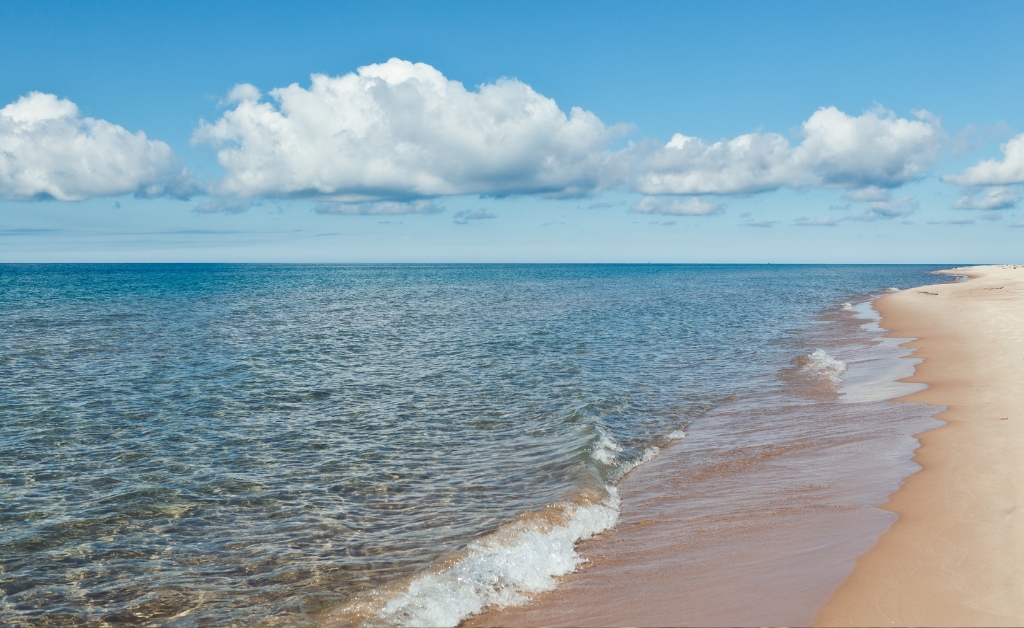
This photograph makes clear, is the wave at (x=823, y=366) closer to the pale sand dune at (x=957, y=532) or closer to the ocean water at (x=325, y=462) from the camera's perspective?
the ocean water at (x=325, y=462)

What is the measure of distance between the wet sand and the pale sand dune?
274 millimetres

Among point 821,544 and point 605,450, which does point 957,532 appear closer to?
point 821,544

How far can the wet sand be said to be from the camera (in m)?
6.46

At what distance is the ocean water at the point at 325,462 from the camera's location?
288 inches

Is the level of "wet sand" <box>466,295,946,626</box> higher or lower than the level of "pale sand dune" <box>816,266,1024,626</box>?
lower

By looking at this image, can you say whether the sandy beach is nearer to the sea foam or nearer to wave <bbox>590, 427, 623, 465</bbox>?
the sea foam

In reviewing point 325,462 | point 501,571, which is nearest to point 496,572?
point 501,571

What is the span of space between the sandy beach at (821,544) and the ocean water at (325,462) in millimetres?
740

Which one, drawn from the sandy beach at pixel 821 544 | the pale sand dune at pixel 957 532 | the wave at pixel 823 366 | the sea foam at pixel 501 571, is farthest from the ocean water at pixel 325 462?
the pale sand dune at pixel 957 532

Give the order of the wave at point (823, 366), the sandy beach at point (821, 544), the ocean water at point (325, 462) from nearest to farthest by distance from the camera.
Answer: the sandy beach at point (821, 544)
the ocean water at point (325, 462)
the wave at point (823, 366)

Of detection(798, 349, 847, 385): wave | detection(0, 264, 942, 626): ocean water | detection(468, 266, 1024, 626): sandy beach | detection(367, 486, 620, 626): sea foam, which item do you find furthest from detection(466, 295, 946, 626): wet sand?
detection(798, 349, 847, 385): wave

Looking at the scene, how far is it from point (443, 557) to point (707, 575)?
319 centimetres

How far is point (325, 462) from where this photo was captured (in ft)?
38.4

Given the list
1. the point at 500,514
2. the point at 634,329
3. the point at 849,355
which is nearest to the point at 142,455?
the point at 500,514
